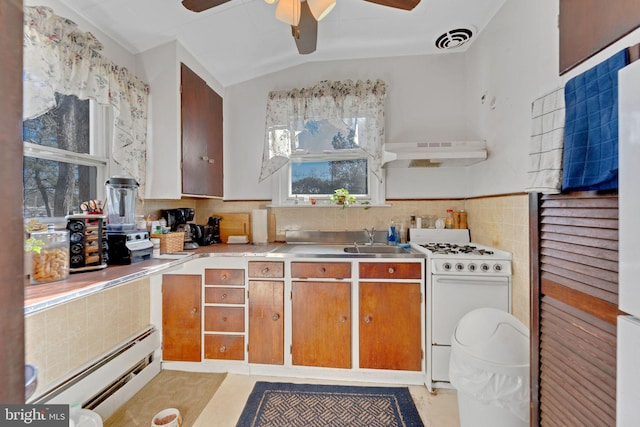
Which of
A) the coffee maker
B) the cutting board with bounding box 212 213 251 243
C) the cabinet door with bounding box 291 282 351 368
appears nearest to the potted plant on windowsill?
the cabinet door with bounding box 291 282 351 368

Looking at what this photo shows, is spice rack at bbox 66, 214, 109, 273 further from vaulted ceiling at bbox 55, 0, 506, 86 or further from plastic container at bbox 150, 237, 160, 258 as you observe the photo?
vaulted ceiling at bbox 55, 0, 506, 86

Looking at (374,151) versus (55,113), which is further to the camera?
(374,151)

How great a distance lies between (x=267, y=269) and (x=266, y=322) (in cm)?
41

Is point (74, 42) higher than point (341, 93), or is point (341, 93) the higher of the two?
point (341, 93)

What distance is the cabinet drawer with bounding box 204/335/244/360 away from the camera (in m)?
2.05

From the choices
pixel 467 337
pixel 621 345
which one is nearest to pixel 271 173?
pixel 467 337

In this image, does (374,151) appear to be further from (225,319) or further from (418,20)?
(225,319)

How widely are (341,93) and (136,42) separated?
1673 millimetres

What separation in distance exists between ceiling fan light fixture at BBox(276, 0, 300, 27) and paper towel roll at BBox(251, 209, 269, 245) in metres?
1.66

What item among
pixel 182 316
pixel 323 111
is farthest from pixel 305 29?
pixel 182 316

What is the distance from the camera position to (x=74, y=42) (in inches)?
58.4

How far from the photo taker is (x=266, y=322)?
80.0 inches

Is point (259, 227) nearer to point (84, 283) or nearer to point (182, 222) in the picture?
point (182, 222)

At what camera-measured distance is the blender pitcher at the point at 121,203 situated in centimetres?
169
